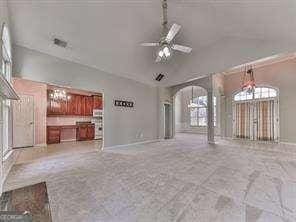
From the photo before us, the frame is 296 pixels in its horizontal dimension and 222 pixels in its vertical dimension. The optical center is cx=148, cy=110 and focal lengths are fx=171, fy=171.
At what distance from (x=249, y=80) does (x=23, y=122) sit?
33.9ft

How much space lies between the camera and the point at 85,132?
28.4ft

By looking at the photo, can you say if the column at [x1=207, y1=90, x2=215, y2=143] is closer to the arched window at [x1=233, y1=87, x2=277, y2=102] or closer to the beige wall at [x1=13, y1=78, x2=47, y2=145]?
the arched window at [x1=233, y1=87, x2=277, y2=102]

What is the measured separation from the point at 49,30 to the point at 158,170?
13.6ft

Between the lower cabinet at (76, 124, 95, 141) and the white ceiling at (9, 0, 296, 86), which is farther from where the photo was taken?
the lower cabinet at (76, 124, 95, 141)

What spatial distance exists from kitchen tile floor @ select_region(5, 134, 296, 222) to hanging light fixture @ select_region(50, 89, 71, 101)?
422 cm

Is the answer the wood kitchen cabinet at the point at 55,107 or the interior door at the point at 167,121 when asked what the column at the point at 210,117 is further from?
the wood kitchen cabinet at the point at 55,107

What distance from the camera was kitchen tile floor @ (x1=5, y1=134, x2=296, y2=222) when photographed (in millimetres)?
1978

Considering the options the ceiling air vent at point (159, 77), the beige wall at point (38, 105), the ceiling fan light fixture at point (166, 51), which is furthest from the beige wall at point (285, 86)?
the beige wall at point (38, 105)

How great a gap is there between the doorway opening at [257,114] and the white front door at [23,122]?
386 inches

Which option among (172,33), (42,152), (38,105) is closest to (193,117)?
(172,33)

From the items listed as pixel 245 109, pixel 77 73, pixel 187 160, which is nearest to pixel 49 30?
pixel 77 73

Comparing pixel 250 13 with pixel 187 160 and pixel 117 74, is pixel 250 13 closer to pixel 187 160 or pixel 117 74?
pixel 187 160

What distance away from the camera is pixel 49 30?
13.5ft

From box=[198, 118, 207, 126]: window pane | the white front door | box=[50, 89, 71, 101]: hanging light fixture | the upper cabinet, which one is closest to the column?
box=[198, 118, 207, 126]: window pane
